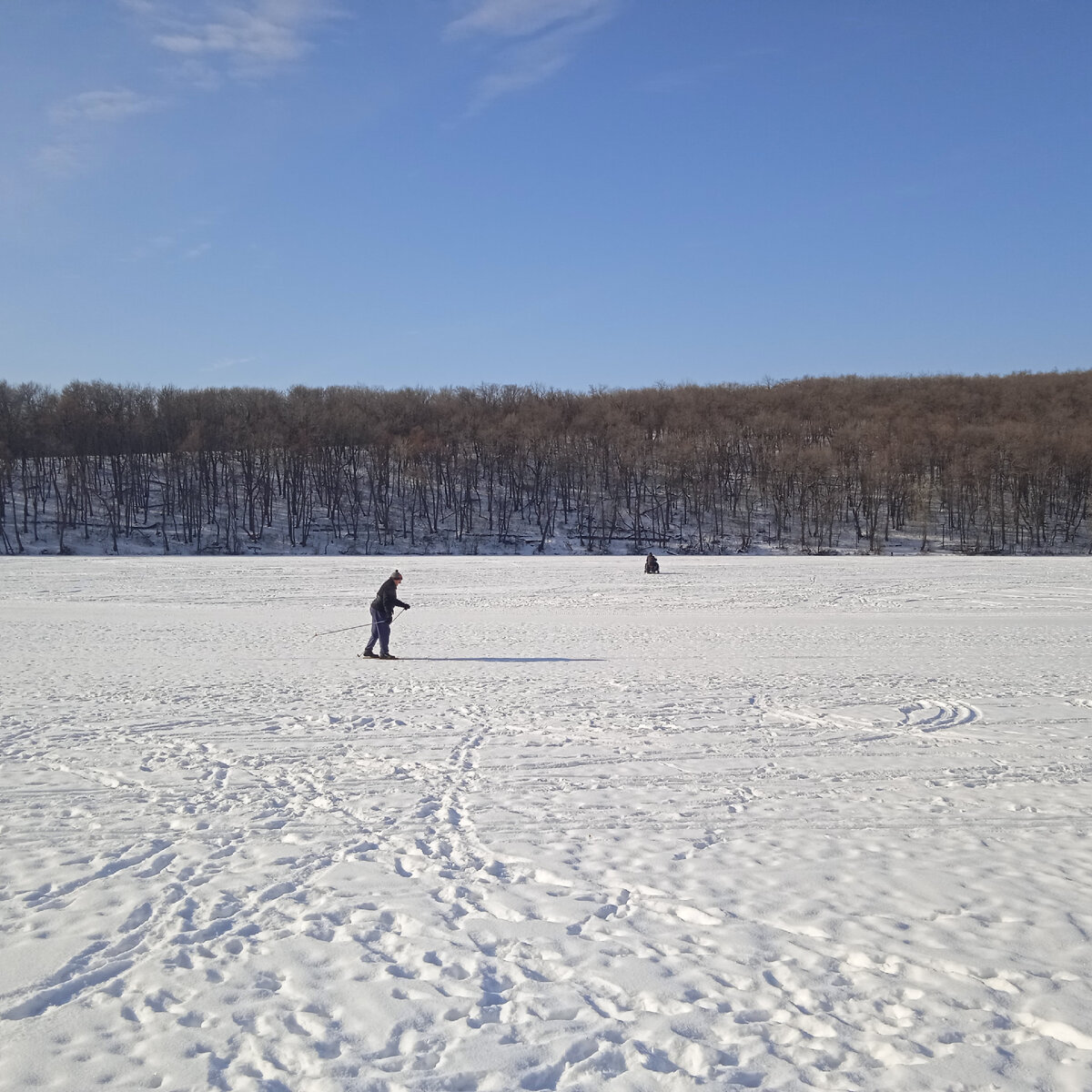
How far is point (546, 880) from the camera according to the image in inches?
207

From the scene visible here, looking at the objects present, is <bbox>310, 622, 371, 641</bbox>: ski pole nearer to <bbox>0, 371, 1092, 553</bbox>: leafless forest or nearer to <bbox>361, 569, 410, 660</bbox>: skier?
<bbox>361, 569, 410, 660</bbox>: skier

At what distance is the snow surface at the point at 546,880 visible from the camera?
363 centimetres

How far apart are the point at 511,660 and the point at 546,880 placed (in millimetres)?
9309

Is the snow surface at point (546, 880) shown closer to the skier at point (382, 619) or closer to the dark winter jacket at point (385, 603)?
the skier at point (382, 619)

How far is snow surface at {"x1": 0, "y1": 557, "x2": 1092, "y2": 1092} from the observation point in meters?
3.63

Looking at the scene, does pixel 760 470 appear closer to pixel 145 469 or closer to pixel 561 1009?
pixel 145 469

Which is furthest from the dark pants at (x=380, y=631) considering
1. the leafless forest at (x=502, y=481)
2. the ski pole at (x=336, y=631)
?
the leafless forest at (x=502, y=481)

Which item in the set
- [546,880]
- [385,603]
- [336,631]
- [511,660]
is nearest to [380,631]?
[385,603]

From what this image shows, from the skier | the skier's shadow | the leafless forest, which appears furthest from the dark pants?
the leafless forest

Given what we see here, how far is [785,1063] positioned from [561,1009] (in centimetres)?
107

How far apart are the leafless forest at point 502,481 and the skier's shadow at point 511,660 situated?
5138 centimetres

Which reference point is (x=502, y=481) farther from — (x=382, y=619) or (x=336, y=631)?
(x=382, y=619)

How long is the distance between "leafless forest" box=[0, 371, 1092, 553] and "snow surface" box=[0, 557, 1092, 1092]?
55612mm

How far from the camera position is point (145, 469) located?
73938 millimetres
